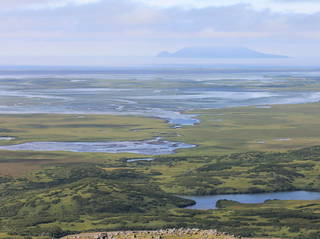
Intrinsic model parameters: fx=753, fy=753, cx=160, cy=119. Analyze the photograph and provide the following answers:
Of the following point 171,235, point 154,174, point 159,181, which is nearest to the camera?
point 171,235

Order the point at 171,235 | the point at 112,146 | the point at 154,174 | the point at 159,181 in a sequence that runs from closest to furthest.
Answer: the point at 171,235, the point at 159,181, the point at 154,174, the point at 112,146

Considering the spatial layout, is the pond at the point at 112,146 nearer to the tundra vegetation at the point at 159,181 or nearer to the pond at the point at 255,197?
the tundra vegetation at the point at 159,181

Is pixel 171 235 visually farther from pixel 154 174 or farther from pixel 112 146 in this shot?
pixel 112 146

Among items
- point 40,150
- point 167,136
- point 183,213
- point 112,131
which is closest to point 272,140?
point 167,136

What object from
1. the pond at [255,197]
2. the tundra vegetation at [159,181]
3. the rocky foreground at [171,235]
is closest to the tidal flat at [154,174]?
the tundra vegetation at [159,181]

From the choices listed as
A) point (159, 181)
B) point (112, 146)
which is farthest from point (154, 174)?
point (112, 146)

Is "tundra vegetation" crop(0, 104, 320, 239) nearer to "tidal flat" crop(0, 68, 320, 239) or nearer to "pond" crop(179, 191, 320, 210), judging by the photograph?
"tidal flat" crop(0, 68, 320, 239)

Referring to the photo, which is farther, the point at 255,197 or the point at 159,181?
the point at 159,181
